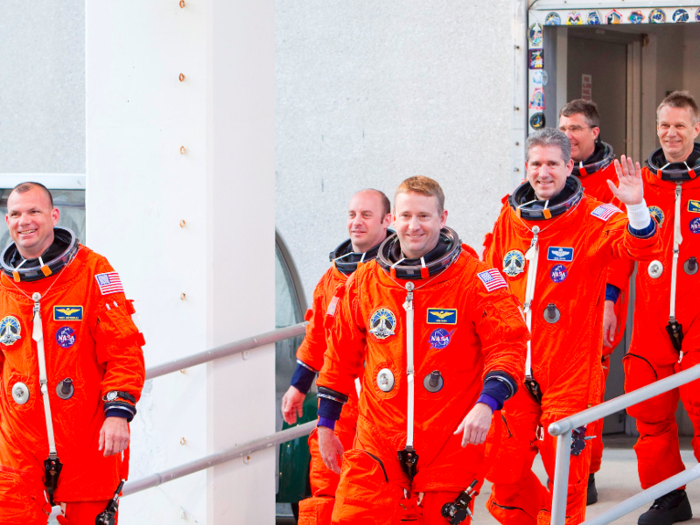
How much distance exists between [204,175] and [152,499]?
1615mm

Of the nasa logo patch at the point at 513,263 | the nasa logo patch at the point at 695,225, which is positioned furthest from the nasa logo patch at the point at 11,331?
the nasa logo patch at the point at 695,225

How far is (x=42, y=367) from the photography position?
4.08 meters

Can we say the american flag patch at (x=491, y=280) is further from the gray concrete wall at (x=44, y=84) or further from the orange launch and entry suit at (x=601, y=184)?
the gray concrete wall at (x=44, y=84)

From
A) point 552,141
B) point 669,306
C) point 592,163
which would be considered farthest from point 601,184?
point 552,141

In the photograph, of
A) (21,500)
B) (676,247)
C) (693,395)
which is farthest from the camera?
(676,247)

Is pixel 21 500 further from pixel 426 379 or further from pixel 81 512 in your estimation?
pixel 426 379

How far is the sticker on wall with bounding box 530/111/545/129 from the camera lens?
6707 millimetres

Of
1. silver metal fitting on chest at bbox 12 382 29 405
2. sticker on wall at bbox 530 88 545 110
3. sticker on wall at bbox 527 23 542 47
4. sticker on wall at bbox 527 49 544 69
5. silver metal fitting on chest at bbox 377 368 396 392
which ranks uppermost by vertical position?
sticker on wall at bbox 527 23 542 47

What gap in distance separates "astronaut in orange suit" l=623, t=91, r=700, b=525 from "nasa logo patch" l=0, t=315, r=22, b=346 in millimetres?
3028

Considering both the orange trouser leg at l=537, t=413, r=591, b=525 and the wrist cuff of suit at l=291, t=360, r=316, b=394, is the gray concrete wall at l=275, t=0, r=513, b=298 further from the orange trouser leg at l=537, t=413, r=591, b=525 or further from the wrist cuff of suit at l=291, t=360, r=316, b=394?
the orange trouser leg at l=537, t=413, r=591, b=525

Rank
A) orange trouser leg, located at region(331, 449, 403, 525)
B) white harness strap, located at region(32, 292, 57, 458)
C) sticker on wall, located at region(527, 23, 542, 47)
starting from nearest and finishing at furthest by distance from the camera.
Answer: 1. orange trouser leg, located at region(331, 449, 403, 525)
2. white harness strap, located at region(32, 292, 57, 458)
3. sticker on wall, located at region(527, 23, 542, 47)

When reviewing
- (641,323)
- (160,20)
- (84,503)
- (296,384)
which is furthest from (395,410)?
(160,20)

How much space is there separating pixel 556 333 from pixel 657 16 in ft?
9.73

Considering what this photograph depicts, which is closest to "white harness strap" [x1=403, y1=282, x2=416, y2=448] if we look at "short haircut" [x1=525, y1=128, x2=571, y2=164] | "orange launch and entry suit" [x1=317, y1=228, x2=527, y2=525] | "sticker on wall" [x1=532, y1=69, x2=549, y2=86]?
"orange launch and entry suit" [x1=317, y1=228, x2=527, y2=525]
